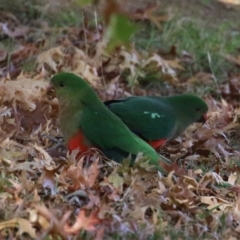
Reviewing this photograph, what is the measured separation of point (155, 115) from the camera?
5.61 m

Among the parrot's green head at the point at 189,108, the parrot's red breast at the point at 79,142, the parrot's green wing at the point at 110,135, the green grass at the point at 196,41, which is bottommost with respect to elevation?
the green grass at the point at 196,41

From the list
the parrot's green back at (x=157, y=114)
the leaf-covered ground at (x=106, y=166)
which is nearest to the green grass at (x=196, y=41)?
the leaf-covered ground at (x=106, y=166)

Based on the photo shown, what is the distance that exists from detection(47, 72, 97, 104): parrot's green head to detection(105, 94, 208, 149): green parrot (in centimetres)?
44

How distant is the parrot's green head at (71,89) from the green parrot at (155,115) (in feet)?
1.45

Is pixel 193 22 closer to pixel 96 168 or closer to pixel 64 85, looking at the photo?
pixel 64 85

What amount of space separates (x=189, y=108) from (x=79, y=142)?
5.05 ft

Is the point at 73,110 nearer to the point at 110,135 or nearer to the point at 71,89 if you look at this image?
the point at 71,89

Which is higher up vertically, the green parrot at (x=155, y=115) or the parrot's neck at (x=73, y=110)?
the parrot's neck at (x=73, y=110)

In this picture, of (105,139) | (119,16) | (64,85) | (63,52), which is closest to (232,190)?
(105,139)

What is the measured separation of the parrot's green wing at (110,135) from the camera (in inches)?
186

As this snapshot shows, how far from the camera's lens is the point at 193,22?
362 inches

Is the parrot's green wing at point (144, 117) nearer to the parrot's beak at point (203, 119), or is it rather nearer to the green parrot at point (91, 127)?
the green parrot at point (91, 127)

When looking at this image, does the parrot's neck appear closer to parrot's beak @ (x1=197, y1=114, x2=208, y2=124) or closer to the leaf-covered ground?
the leaf-covered ground

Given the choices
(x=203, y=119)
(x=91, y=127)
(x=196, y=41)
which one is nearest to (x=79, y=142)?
(x=91, y=127)
